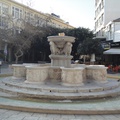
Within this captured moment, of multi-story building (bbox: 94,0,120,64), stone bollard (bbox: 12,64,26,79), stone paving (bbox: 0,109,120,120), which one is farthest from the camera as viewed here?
multi-story building (bbox: 94,0,120,64)

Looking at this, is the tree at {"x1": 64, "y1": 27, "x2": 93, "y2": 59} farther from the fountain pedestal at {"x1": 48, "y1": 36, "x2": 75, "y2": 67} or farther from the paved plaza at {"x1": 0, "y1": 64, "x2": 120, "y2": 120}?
the paved plaza at {"x1": 0, "y1": 64, "x2": 120, "y2": 120}

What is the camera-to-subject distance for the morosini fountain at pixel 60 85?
21.7 feet

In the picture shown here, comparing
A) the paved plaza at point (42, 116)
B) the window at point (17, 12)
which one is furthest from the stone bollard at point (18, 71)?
the window at point (17, 12)

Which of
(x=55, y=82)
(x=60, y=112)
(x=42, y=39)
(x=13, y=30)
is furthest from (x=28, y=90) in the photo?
(x=42, y=39)

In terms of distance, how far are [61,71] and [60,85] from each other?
102 centimetres

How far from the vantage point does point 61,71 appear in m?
9.91

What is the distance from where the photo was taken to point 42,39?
111ft

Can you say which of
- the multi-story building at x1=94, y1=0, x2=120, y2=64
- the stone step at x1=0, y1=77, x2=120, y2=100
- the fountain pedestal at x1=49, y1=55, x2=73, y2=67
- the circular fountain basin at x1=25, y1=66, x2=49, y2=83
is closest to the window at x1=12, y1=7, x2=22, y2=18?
the multi-story building at x1=94, y1=0, x2=120, y2=64

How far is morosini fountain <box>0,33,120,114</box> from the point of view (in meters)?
6.61

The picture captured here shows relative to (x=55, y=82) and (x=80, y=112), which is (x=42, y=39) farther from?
(x=80, y=112)

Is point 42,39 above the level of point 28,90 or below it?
above

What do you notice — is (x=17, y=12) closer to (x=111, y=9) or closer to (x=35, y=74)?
(x=111, y=9)

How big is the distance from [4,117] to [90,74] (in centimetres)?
593

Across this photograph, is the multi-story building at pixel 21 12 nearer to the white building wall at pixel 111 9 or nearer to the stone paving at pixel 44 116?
the white building wall at pixel 111 9
